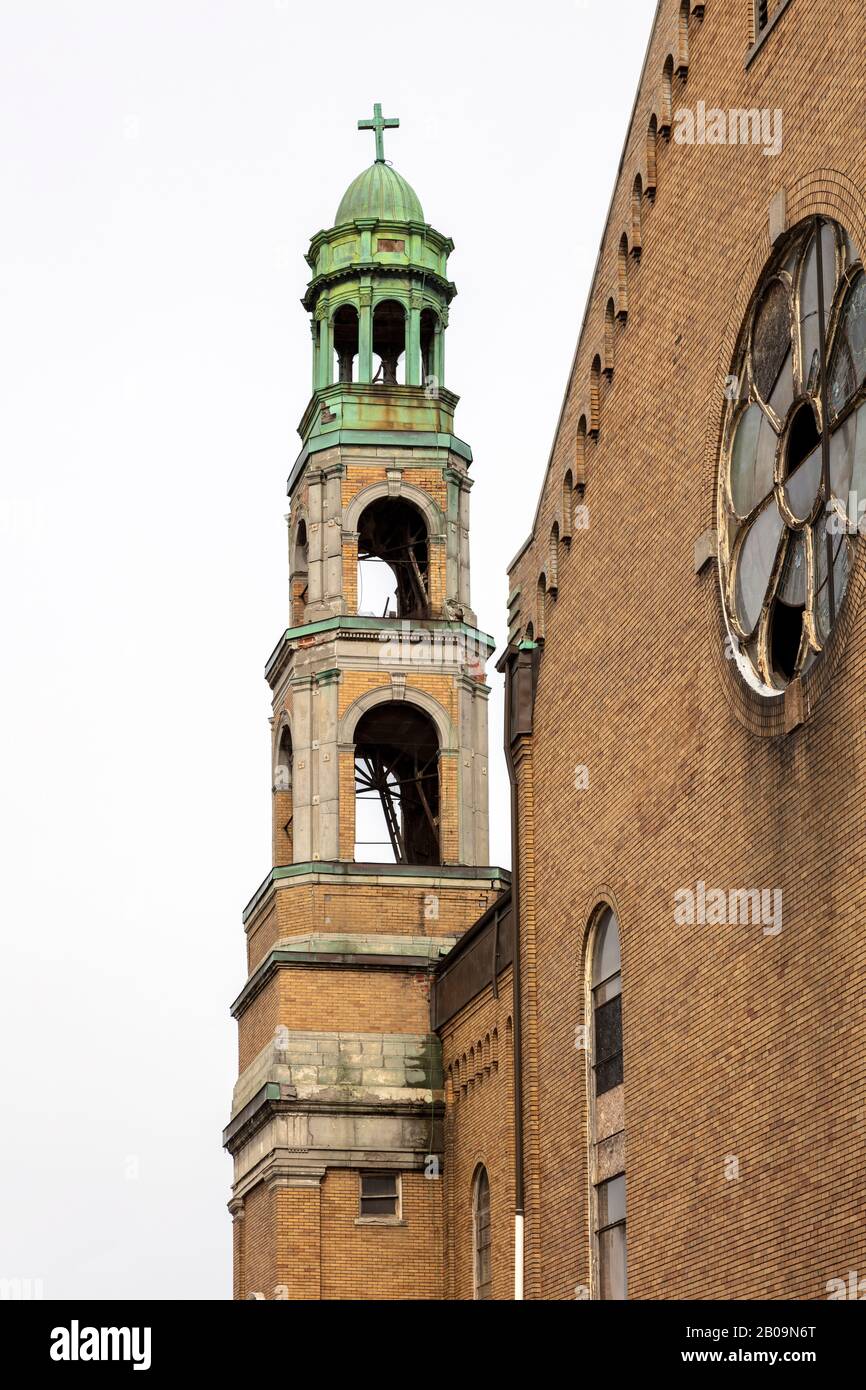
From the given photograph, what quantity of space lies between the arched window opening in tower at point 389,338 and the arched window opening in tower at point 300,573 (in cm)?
302

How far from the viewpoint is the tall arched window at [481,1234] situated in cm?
3541

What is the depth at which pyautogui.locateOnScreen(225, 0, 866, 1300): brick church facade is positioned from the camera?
21.3m

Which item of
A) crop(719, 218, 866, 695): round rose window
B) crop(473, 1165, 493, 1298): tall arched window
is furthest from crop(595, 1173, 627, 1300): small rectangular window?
crop(473, 1165, 493, 1298): tall arched window

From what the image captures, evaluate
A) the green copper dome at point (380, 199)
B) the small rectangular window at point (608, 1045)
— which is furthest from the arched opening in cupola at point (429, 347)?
the small rectangular window at point (608, 1045)

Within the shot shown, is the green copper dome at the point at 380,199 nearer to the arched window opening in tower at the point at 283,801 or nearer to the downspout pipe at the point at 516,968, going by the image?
the arched window opening in tower at the point at 283,801

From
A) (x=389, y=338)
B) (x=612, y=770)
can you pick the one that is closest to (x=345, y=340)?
(x=389, y=338)

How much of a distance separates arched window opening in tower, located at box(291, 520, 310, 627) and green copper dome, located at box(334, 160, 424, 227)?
5.59 metres

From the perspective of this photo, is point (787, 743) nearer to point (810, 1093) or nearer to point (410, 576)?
point (810, 1093)

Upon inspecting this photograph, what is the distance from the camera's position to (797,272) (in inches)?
888

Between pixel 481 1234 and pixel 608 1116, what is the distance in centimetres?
925

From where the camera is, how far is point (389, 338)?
44.7 metres

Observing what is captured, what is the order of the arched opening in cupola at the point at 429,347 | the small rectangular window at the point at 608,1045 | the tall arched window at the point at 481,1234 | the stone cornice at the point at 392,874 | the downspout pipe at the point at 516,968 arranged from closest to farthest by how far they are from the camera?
the small rectangular window at the point at 608,1045 → the downspout pipe at the point at 516,968 → the tall arched window at the point at 481,1234 → the stone cornice at the point at 392,874 → the arched opening in cupola at the point at 429,347

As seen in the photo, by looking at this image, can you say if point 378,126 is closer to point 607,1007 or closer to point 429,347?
point 429,347
